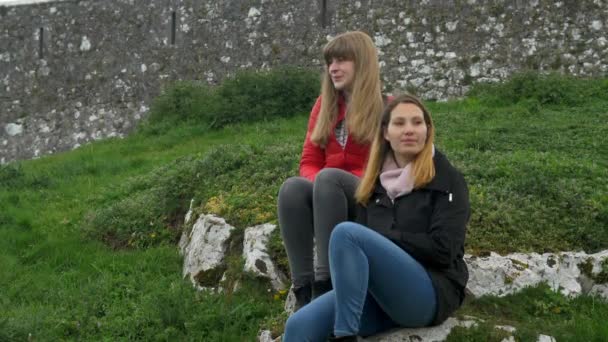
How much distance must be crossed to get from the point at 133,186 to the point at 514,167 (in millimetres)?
4222

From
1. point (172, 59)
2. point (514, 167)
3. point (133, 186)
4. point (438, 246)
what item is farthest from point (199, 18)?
point (438, 246)

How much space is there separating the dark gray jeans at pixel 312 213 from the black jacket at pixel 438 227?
28 centimetres

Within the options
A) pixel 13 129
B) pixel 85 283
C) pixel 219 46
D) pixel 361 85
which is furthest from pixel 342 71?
pixel 13 129

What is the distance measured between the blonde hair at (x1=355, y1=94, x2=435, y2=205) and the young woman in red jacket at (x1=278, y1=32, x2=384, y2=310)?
166 mm

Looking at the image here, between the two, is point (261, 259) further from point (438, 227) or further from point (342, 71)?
point (438, 227)

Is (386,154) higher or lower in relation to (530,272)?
higher

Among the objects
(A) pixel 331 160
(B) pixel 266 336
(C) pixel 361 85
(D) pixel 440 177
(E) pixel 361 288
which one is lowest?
(B) pixel 266 336

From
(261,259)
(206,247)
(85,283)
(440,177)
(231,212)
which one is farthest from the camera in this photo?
(85,283)

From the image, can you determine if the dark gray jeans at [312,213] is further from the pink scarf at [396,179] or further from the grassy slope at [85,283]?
the grassy slope at [85,283]

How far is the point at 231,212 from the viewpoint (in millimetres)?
5699

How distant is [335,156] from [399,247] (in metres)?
Answer: 1.06

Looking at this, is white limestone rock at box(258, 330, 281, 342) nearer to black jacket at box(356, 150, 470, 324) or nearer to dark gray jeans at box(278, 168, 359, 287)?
dark gray jeans at box(278, 168, 359, 287)

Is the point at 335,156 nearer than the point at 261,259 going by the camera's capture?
Yes

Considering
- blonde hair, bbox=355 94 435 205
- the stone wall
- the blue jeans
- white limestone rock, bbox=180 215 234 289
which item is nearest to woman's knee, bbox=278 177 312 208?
blonde hair, bbox=355 94 435 205
